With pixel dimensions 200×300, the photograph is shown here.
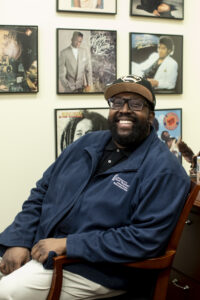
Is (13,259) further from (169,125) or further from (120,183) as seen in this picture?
(169,125)

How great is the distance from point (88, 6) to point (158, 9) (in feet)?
1.70

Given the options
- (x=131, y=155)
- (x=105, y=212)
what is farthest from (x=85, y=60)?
(x=105, y=212)

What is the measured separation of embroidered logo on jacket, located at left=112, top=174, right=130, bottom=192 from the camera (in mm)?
1890

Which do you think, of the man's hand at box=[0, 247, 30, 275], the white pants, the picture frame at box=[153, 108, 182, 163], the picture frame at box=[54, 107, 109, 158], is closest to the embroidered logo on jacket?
the white pants

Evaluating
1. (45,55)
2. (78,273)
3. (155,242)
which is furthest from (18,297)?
(45,55)

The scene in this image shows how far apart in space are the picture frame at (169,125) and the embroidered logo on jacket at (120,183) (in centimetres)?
125

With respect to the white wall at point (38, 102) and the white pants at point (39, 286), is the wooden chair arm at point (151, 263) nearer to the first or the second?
the white pants at point (39, 286)

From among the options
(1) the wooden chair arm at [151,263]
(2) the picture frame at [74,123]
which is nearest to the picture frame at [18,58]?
(2) the picture frame at [74,123]

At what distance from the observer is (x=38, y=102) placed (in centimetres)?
283

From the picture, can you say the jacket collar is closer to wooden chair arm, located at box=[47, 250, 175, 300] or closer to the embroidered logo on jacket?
the embroidered logo on jacket

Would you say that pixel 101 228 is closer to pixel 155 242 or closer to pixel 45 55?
pixel 155 242

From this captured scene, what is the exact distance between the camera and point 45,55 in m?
2.81

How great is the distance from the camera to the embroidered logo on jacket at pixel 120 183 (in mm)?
1890

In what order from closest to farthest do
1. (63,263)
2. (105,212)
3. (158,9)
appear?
(63,263) → (105,212) → (158,9)
